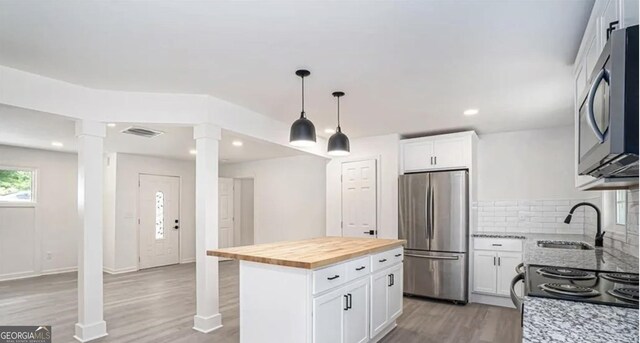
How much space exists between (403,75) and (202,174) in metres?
2.14

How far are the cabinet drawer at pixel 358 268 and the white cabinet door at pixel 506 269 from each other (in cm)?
236

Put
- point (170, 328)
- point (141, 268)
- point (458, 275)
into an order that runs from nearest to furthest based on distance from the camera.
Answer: point (170, 328) < point (458, 275) < point (141, 268)

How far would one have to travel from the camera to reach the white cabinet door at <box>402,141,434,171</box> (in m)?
5.02

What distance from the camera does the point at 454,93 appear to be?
3406 mm

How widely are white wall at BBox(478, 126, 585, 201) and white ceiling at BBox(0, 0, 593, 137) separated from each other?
122 centimetres

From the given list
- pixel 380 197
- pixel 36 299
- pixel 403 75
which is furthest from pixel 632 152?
pixel 36 299

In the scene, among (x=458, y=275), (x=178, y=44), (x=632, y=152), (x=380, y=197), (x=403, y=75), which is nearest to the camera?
(x=632, y=152)

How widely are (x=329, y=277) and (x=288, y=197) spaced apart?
4728mm

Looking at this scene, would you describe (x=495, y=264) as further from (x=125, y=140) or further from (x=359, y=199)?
(x=125, y=140)

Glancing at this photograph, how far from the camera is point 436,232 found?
4.72 metres

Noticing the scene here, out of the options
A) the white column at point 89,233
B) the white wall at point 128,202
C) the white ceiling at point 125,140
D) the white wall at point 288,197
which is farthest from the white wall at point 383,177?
the white wall at point 128,202

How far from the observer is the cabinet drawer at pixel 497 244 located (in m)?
4.43

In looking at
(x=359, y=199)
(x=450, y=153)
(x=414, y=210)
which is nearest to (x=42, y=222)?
(x=359, y=199)

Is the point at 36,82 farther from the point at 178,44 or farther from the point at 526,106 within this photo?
the point at 526,106
